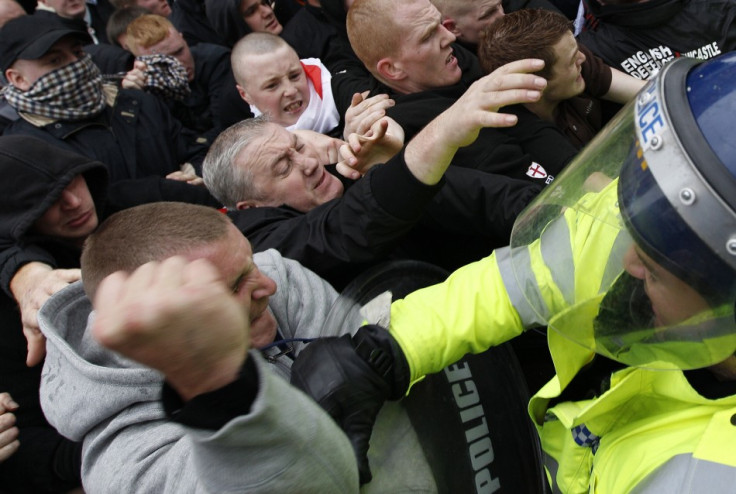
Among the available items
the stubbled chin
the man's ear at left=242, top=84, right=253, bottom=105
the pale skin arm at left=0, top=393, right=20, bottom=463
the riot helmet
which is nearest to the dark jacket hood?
the pale skin arm at left=0, top=393, right=20, bottom=463

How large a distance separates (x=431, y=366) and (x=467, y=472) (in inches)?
12.5

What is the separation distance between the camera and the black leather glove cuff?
4.63 feet

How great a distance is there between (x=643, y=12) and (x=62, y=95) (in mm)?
2708

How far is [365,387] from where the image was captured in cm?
139

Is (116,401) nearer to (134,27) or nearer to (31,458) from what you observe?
(31,458)

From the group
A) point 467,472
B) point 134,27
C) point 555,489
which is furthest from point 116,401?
point 134,27

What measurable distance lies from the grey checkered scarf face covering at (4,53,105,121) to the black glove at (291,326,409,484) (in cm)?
225

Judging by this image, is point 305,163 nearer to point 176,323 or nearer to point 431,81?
point 431,81

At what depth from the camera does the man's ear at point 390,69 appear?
2670mm

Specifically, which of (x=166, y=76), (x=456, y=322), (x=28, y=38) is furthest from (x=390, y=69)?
(x=166, y=76)

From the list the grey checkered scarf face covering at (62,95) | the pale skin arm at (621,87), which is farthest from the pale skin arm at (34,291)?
the pale skin arm at (621,87)

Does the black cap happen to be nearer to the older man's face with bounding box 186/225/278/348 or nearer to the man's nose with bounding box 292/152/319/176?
the man's nose with bounding box 292/152/319/176

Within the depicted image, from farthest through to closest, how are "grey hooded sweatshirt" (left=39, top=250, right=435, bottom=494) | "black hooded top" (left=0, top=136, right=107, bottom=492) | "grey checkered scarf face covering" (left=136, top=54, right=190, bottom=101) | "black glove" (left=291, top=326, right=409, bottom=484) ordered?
"grey checkered scarf face covering" (left=136, top=54, right=190, bottom=101), "black hooded top" (left=0, top=136, right=107, bottom=492), "black glove" (left=291, top=326, right=409, bottom=484), "grey hooded sweatshirt" (left=39, top=250, right=435, bottom=494)

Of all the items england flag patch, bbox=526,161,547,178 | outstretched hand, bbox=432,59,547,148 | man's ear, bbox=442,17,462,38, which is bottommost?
england flag patch, bbox=526,161,547,178
